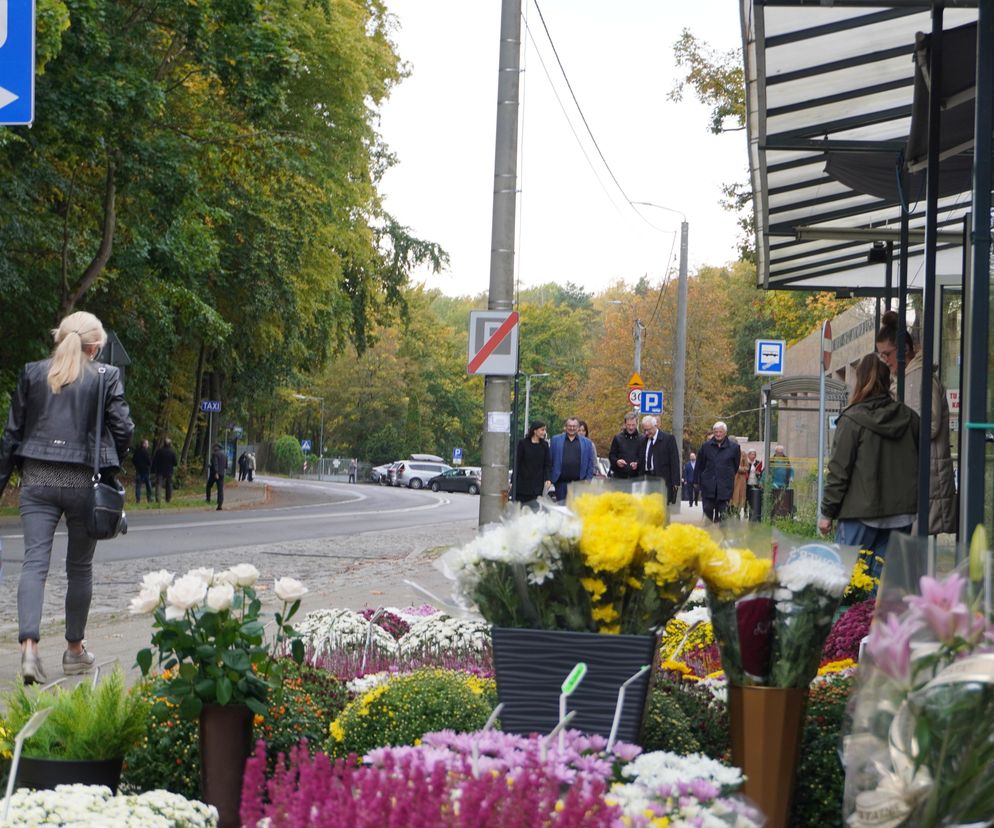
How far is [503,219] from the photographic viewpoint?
13.5m

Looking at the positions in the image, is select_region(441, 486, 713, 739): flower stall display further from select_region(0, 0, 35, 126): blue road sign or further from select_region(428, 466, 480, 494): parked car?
select_region(428, 466, 480, 494): parked car

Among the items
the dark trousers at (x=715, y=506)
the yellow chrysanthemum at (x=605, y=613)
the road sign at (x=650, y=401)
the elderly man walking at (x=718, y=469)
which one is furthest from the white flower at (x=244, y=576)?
the road sign at (x=650, y=401)

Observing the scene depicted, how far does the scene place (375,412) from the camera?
365ft

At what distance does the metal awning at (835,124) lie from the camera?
7012 millimetres

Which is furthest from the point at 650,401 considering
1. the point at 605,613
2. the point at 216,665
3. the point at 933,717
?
the point at 933,717

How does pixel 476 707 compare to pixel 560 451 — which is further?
pixel 560 451

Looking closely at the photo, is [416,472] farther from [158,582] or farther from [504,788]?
[504,788]

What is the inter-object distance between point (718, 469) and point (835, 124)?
11.6m

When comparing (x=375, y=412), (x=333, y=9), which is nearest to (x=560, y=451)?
(x=333, y=9)

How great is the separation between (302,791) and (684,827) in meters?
0.66

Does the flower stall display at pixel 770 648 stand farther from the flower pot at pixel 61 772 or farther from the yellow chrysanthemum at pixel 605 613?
the flower pot at pixel 61 772

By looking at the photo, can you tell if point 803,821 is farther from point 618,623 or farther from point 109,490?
point 109,490

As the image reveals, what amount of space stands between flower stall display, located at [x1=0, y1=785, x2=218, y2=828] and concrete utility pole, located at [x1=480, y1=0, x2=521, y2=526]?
396 inches

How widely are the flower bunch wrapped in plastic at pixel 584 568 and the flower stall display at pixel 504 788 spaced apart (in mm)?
386
